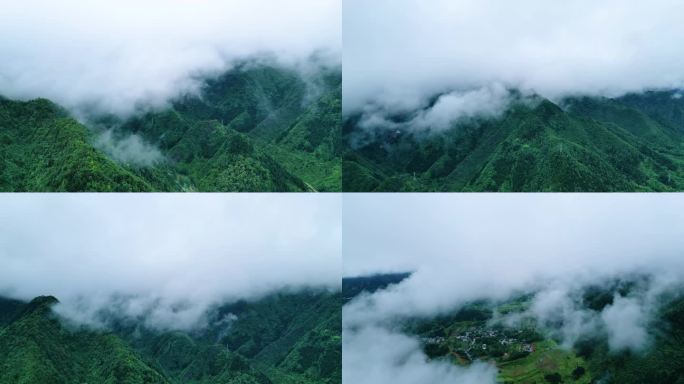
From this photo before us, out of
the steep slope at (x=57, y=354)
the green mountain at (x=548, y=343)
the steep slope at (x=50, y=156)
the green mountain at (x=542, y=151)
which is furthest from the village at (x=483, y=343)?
the steep slope at (x=50, y=156)

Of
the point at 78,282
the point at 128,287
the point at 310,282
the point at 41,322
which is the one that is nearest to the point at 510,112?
the point at 310,282

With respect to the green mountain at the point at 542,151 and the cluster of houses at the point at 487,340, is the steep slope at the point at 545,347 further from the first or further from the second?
the green mountain at the point at 542,151

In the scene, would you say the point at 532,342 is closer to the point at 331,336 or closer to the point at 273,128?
the point at 331,336

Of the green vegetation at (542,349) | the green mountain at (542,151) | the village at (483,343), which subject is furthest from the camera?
the green mountain at (542,151)

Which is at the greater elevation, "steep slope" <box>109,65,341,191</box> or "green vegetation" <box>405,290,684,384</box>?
"steep slope" <box>109,65,341,191</box>

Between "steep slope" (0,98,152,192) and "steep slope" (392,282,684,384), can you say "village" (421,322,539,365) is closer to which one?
"steep slope" (392,282,684,384)

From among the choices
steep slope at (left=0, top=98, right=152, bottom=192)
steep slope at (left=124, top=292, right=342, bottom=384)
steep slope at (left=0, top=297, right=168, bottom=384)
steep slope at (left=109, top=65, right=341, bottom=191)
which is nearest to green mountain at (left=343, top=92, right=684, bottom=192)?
steep slope at (left=109, top=65, right=341, bottom=191)

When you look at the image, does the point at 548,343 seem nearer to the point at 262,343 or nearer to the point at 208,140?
the point at 262,343
